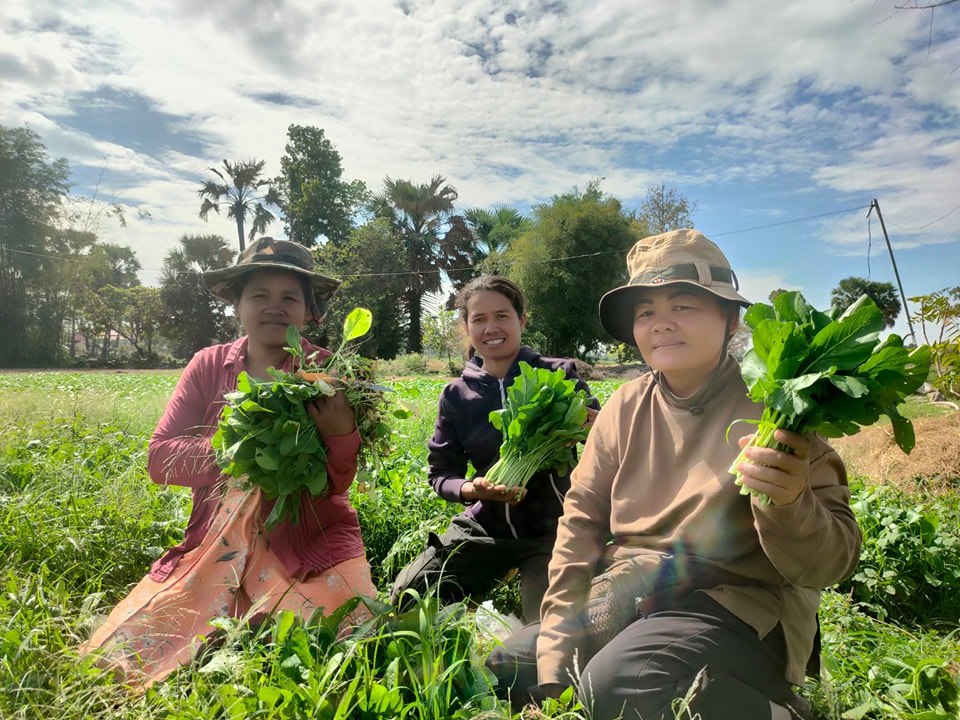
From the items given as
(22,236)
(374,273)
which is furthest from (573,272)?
(22,236)

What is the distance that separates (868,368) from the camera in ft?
4.69

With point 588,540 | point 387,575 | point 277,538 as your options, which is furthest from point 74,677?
point 588,540

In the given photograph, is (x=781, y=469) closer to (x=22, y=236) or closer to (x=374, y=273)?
(x=374, y=273)

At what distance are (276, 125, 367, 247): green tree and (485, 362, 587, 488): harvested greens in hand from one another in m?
39.9

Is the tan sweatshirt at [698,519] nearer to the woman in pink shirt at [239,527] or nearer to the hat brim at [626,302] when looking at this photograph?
the hat brim at [626,302]

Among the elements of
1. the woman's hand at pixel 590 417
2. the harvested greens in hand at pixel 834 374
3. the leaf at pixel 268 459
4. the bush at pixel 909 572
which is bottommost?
the bush at pixel 909 572

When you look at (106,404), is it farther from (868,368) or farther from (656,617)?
(868,368)

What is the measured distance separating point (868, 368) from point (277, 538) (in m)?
2.19

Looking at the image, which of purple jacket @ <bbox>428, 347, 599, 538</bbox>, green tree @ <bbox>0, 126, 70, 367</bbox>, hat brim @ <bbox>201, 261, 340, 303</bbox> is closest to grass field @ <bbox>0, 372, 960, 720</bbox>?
purple jacket @ <bbox>428, 347, 599, 538</bbox>

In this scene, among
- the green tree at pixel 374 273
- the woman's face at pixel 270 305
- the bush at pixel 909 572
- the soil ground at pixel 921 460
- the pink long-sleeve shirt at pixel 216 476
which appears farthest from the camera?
the green tree at pixel 374 273

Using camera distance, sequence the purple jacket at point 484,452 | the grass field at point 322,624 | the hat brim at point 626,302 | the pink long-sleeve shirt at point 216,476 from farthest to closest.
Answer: the purple jacket at point 484,452, the pink long-sleeve shirt at point 216,476, the hat brim at point 626,302, the grass field at point 322,624

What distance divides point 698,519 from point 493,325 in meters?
1.50

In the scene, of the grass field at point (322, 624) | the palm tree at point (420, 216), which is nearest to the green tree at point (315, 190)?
the palm tree at point (420, 216)

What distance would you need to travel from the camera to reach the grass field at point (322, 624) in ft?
5.58
